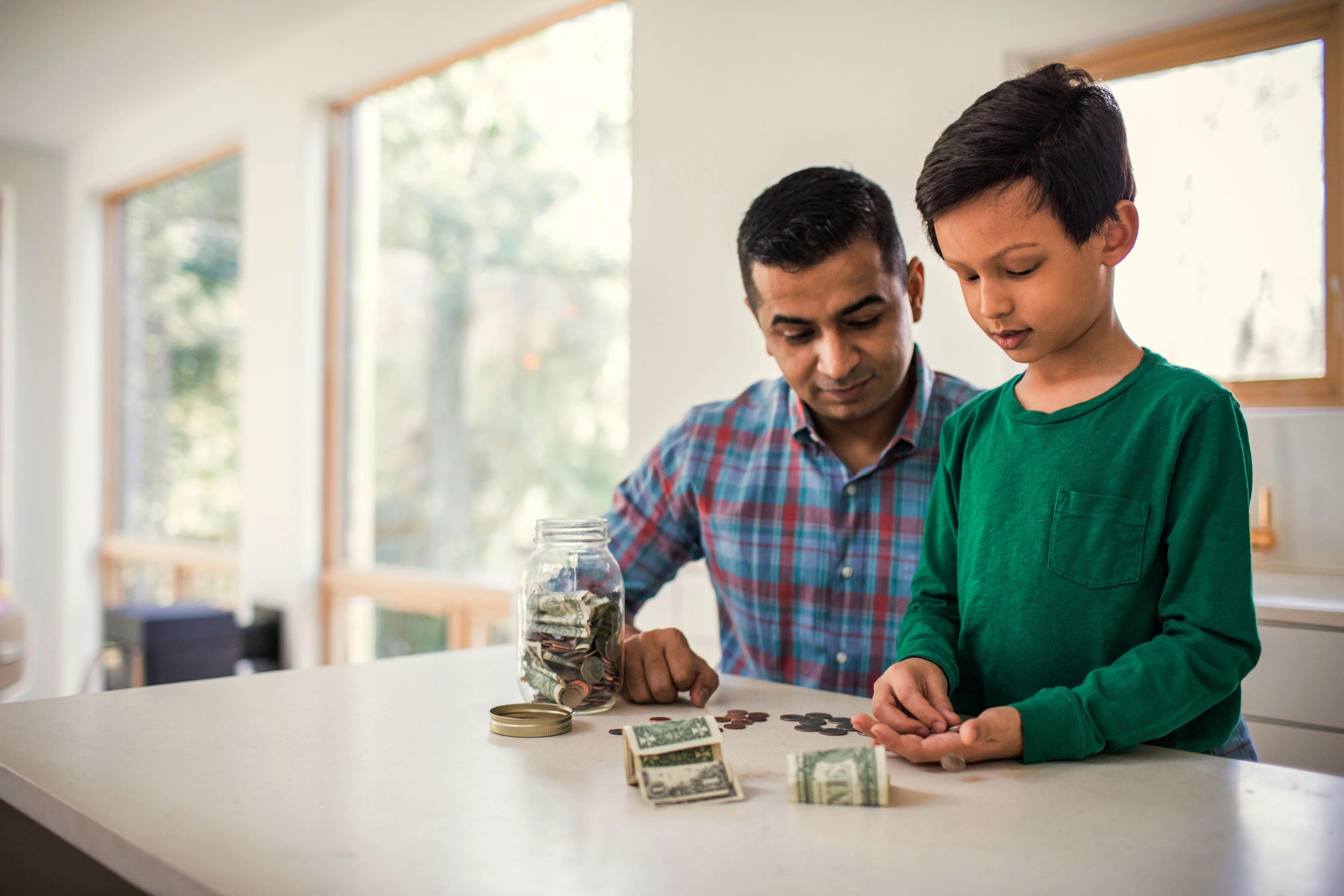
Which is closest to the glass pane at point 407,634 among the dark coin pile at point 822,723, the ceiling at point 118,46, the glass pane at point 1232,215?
the ceiling at point 118,46

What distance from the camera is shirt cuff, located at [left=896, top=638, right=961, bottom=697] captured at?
1.07 meters

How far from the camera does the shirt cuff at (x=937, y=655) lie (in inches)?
42.1

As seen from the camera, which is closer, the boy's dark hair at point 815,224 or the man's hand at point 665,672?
the man's hand at point 665,672

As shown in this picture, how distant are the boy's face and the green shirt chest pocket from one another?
16 centimetres

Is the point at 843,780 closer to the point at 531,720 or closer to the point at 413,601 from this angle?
the point at 531,720

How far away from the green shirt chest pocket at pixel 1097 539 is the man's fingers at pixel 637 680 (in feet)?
1.51

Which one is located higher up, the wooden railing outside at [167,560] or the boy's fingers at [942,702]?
the boy's fingers at [942,702]

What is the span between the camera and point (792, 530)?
161 cm

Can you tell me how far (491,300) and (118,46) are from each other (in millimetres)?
2125

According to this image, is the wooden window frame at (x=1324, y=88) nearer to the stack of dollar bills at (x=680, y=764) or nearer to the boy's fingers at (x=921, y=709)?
the boy's fingers at (x=921, y=709)

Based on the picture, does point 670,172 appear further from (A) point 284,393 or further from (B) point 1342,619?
(A) point 284,393

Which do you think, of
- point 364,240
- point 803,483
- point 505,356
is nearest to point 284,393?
Result: point 364,240

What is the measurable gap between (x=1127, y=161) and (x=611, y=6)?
2.66m

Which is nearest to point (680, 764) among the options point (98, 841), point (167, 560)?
point (98, 841)
